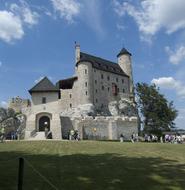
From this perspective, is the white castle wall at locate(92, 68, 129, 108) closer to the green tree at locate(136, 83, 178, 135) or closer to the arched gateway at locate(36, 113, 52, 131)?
the green tree at locate(136, 83, 178, 135)

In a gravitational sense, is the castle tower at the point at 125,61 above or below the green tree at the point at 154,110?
above

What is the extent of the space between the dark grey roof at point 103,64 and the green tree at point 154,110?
15.5 meters

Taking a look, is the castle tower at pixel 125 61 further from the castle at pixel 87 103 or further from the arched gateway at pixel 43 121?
the arched gateway at pixel 43 121

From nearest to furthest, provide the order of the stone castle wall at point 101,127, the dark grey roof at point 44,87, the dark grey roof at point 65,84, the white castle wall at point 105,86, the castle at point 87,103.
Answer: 1. the stone castle wall at point 101,127
2. the castle at point 87,103
3. the dark grey roof at point 44,87
4. the white castle wall at point 105,86
5. the dark grey roof at point 65,84

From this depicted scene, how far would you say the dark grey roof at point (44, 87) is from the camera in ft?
184

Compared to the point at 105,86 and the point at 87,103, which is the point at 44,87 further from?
the point at 105,86

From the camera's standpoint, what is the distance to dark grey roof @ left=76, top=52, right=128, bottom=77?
82375mm

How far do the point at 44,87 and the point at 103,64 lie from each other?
33.1 metres

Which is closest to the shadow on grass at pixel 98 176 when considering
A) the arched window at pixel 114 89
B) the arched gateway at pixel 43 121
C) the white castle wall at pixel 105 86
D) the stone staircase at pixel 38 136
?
the stone staircase at pixel 38 136

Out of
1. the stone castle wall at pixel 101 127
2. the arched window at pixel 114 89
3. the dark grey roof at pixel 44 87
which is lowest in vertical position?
the stone castle wall at pixel 101 127

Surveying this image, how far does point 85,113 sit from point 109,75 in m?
18.2

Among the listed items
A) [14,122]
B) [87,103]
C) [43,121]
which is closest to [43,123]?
[43,121]

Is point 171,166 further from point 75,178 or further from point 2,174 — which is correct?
point 2,174

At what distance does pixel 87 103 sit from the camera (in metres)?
75.1
